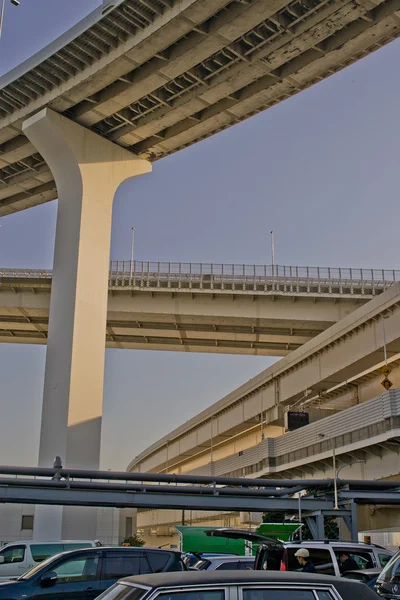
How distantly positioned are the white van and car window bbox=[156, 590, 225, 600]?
1280cm

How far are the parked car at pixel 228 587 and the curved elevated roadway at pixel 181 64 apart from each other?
91.0 ft

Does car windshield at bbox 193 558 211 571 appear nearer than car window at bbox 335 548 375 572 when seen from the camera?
Yes

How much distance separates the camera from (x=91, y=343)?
3800 centimetres

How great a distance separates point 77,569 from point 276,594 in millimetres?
7053

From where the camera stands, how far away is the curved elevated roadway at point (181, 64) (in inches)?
1244

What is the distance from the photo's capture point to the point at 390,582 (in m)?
11.9

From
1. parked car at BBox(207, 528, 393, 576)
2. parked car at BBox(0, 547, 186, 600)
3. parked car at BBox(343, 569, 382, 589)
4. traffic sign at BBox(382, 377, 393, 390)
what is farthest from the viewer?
traffic sign at BBox(382, 377, 393, 390)

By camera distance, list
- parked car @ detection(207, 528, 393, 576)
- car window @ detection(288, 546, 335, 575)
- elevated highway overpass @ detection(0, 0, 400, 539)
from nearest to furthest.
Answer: parked car @ detection(207, 528, 393, 576), car window @ detection(288, 546, 335, 575), elevated highway overpass @ detection(0, 0, 400, 539)

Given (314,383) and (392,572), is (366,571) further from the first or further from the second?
(314,383)

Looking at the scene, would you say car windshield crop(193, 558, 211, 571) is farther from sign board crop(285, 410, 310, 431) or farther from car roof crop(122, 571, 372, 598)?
sign board crop(285, 410, 310, 431)

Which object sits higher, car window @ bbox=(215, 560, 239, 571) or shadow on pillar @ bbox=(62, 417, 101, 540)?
shadow on pillar @ bbox=(62, 417, 101, 540)

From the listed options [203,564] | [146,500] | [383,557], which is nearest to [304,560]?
[203,564]

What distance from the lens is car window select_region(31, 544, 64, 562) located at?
61.7ft

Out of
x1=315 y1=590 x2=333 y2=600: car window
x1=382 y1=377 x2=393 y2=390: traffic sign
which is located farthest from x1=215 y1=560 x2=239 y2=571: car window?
x1=382 y1=377 x2=393 y2=390: traffic sign
